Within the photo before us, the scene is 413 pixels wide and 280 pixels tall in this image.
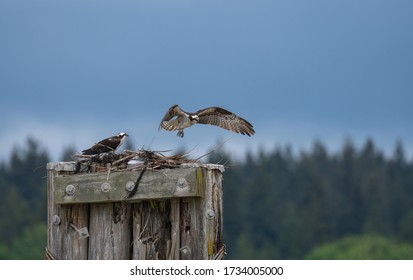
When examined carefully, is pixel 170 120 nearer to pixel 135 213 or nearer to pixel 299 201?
pixel 135 213

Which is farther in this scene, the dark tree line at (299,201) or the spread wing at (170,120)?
the dark tree line at (299,201)

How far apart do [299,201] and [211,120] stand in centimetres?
9989

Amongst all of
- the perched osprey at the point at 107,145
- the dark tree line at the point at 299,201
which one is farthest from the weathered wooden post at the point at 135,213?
the dark tree line at the point at 299,201

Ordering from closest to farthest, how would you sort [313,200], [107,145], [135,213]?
[135,213] → [107,145] → [313,200]

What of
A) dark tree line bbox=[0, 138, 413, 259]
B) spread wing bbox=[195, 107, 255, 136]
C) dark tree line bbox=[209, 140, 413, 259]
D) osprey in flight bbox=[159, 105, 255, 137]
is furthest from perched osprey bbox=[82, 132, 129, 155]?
dark tree line bbox=[209, 140, 413, 259]

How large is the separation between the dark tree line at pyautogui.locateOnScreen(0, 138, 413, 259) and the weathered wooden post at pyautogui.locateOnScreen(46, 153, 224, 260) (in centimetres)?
8305

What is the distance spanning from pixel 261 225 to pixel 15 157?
22.0 m

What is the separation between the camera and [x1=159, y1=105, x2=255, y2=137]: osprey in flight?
45.8 feet

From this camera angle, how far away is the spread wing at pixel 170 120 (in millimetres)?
13258

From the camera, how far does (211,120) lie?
1486 cm

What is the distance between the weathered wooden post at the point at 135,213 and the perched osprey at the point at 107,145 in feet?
2.91

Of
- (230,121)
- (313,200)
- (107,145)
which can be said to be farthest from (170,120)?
(313,200)

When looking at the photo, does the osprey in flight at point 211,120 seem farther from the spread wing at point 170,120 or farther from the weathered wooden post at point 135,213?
the weathered wooden post at point 135,213
